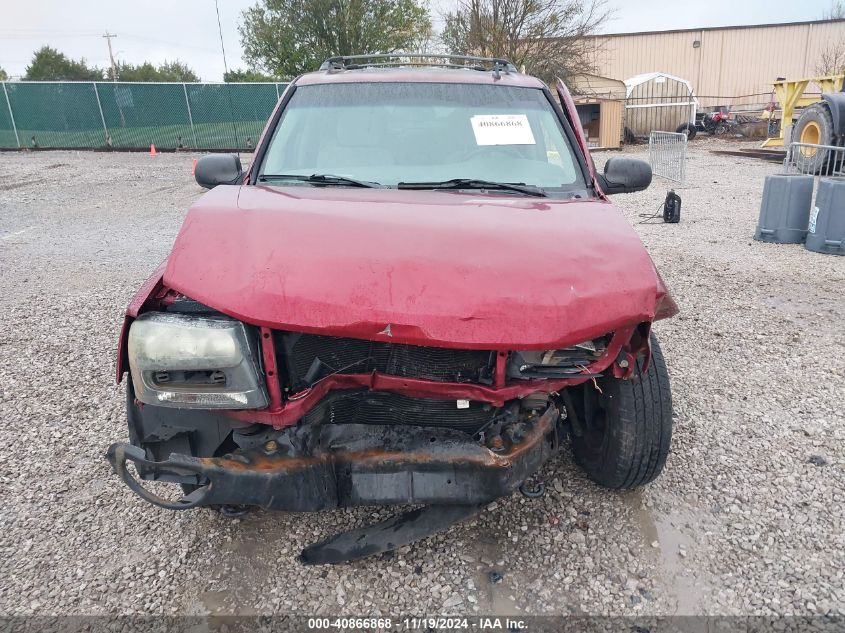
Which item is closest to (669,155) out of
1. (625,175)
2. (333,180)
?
(625,175)

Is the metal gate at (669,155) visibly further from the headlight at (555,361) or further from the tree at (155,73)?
the tree at (155,73)

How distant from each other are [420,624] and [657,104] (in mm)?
27153

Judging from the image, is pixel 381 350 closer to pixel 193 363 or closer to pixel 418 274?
pixel 418 274

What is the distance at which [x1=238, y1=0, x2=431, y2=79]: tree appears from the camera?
960 inches

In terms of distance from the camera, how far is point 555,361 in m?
2.01

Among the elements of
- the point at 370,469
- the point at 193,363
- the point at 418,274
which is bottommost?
the point at 370,469

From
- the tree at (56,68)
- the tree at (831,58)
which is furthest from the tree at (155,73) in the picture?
the tree at (831,58)

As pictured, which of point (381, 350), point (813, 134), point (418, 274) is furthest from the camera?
point (813, 134)

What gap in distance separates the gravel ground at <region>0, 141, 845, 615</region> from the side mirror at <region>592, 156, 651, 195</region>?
135cm

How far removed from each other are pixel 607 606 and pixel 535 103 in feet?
8.21

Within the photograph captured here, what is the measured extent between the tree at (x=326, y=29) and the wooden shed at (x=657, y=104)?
918cm

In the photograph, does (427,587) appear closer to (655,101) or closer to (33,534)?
(33,534)

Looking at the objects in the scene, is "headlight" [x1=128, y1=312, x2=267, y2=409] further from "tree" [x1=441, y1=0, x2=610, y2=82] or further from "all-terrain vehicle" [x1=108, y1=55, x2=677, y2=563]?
"tree" [x1=441, y1=0, x2=610, y2=82]

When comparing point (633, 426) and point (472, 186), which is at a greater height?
point (472, 186)
